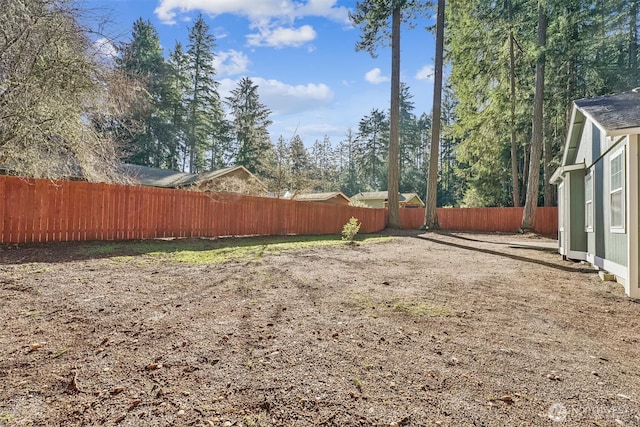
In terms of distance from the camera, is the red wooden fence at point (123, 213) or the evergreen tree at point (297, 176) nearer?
the red wooden fence at point (123, 213)

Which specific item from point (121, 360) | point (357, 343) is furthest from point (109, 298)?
point (357, 343)

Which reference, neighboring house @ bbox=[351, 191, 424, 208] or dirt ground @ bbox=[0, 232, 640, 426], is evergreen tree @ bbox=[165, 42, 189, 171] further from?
dirt ground @ bbox=[0, 232, 640, 426]

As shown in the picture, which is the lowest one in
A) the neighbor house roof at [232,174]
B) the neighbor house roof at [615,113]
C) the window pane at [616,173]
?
the window pane at [616,173]

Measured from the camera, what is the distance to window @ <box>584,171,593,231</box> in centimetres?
633

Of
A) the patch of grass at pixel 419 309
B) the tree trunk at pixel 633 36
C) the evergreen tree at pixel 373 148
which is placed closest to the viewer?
the patch of grass at pixel 419 309

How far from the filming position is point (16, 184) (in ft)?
20.1

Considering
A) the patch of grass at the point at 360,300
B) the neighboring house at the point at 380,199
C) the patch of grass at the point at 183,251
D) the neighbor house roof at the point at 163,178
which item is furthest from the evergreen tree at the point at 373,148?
the patch of grass at the point at 360,300

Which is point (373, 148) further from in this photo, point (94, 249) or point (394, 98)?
point (94, 249)

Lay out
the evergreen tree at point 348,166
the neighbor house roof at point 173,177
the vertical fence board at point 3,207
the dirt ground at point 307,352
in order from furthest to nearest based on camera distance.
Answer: the evergreen tree at point 348,166
the neighbor house roof at point 173,177
the vertical fence board at point 3,207
the dirt ground at point 307,352

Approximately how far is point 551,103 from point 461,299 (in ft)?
58.4

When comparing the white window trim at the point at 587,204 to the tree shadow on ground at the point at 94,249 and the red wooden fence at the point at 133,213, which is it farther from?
the red wooden fence at the point at 133,213

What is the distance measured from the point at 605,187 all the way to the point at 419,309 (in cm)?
435

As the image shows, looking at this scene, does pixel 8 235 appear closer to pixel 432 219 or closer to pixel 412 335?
pixel 412 335

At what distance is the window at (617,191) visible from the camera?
4520mm
